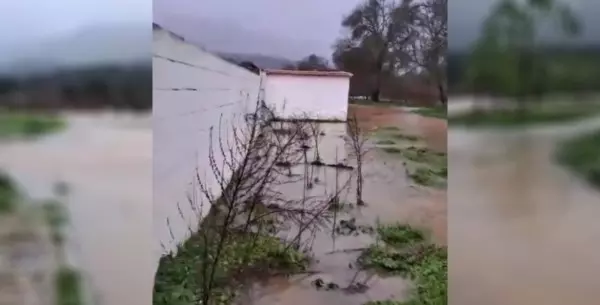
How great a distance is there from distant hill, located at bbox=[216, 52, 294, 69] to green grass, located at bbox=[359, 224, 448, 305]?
58 centimetres

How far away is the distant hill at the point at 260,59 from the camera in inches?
76.5

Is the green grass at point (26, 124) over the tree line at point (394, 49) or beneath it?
beneath

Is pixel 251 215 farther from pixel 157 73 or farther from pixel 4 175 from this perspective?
pixel 4 175

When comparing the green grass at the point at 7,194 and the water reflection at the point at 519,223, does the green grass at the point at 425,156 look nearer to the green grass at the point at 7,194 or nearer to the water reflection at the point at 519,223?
the water reflection at the point at 519,223

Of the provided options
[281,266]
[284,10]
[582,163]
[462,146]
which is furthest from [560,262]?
[284,10]

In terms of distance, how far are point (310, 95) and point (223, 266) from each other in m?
0.57

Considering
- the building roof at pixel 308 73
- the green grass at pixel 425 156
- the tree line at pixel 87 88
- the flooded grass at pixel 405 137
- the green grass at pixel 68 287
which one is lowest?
the green grass at pixel 68 287

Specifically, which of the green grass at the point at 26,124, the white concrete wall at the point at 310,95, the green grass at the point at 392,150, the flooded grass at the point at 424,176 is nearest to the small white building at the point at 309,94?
the white concrete wall at the point at 310,95

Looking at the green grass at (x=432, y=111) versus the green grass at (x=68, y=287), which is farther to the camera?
the green grass at (x=432, y=111)

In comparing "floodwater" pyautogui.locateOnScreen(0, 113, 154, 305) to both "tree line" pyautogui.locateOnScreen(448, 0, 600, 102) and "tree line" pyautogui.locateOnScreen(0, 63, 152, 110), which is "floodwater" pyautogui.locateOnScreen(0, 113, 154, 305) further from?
"tree line" pyautogui.locateOnScreen(448, 0, 600, 102)

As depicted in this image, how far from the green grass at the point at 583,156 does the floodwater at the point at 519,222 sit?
0.08 ft

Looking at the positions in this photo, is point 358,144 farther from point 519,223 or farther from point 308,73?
point 519,223

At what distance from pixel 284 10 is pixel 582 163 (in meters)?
1.02

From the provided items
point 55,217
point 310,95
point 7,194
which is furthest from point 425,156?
point 7,194
